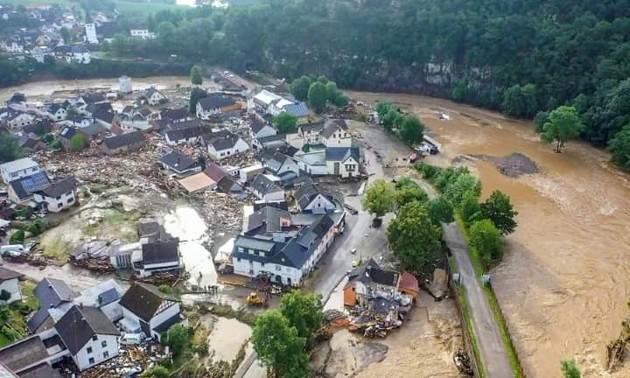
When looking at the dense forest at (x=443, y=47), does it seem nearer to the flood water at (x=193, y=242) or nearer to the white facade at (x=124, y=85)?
the white facade at (x=124, y=85)

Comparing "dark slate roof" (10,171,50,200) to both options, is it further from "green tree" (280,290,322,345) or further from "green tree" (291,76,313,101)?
"green tree" (291,76,313,101)

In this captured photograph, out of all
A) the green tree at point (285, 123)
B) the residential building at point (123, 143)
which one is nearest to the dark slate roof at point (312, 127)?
the green tree at point (285, 123)

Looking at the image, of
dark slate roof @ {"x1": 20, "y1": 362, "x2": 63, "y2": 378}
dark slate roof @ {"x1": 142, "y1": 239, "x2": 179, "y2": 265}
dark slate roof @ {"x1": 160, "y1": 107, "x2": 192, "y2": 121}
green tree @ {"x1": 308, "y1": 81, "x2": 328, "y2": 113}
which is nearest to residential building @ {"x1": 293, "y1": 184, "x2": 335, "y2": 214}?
dark slate roof @ {"x1": 142, "y1": 239, "x2": 179, "y2": 265}

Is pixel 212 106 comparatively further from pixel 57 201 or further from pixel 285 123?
pixel 57 201

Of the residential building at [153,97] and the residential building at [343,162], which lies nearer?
the residential building at [343,162]

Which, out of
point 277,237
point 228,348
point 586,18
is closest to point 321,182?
point 277,237
